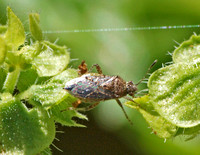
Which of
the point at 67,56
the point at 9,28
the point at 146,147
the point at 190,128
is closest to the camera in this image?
the point at 9,28

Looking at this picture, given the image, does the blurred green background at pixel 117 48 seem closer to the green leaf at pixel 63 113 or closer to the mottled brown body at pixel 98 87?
the mottled brown body at pixel 98 87

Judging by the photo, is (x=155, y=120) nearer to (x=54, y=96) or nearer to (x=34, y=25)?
(x=54, y=96)

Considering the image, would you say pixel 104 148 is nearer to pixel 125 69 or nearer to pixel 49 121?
pixel 125 69

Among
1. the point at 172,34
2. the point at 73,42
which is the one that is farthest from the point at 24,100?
the point at 172,34

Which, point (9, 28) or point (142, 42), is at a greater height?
point (9, 28)

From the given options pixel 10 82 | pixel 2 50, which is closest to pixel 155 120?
pixel 10 82

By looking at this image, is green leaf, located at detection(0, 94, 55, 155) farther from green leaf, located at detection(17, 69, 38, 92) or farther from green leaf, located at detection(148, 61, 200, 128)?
green leaf, located at detection(148, 61, 200, 128)
